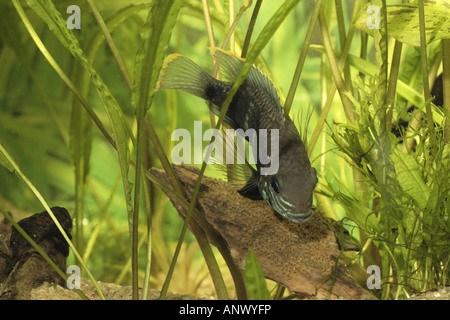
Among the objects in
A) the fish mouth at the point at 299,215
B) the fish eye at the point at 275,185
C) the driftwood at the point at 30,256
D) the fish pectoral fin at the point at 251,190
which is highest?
the fish eye at the point at 275,185

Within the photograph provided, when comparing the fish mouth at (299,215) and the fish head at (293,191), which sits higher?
the fish head at (293,191)

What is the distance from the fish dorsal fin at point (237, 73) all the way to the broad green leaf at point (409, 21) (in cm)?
53

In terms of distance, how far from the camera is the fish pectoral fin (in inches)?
48.2

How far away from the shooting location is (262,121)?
3.92 feet

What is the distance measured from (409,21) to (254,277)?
1121 millimetres

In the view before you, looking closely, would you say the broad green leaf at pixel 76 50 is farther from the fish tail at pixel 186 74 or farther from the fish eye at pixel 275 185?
the fish eye at pixel 275 185

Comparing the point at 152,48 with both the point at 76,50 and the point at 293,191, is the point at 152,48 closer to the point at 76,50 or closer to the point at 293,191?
the point at 76,50

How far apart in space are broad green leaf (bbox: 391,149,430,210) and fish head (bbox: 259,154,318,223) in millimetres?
309

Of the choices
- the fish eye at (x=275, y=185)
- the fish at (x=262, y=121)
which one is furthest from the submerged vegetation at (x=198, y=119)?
the fish eye at (x=275, y=185)

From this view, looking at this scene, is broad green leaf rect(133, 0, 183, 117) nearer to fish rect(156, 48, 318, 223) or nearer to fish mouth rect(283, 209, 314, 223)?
Result: fish rect(156, 48, 318, 223)

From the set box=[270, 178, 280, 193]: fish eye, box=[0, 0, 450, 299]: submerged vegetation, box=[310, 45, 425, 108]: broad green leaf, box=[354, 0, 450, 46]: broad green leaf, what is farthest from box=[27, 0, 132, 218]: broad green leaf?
box=[310, 45, 425, 108]: broad green leaf

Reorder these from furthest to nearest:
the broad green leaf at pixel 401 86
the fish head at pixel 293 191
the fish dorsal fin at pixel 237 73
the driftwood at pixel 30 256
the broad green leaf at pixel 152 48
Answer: the broad green leaf at pixel 401 86, the driftwood at pixel 30 256, the fish dorsal fin at pixel 237 73, the fish head at pixel 293 191, the broad green leaf at pixel 152 48

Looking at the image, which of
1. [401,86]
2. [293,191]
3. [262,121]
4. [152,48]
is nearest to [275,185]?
[293,191]

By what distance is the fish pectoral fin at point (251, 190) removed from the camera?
4.02 feet
